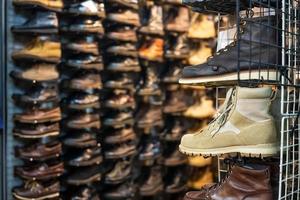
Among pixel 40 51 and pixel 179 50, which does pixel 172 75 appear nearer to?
pixel 179 50

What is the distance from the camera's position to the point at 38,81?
8.40ft

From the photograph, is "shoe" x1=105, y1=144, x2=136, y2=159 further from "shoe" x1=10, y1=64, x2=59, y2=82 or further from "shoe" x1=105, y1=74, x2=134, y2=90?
"shoe" x1=10, y1=64, x2=59, y2=82

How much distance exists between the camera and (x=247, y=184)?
1.29 m

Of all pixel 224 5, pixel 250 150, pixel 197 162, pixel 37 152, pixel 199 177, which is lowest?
pixel 199 177

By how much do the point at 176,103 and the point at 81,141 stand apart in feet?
3.46

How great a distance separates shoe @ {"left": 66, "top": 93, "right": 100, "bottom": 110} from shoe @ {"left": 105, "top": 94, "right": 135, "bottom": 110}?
0.16 metres

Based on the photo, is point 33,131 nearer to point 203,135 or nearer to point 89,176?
point 89,176

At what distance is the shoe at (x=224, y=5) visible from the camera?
54.1 inches

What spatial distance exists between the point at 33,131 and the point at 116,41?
86cm

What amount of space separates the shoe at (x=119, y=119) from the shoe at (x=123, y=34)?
0.51 metres

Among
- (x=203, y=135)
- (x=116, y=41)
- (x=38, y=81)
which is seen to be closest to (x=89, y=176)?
(x=38, y=81)

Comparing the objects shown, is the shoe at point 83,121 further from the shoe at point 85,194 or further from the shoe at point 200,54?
the shoe at point 200,54

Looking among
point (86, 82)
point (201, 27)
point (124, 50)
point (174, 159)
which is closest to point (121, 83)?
point (124, 50)

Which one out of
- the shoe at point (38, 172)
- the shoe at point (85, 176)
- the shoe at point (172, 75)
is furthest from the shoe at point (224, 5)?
the shoe at point (172, 75)
